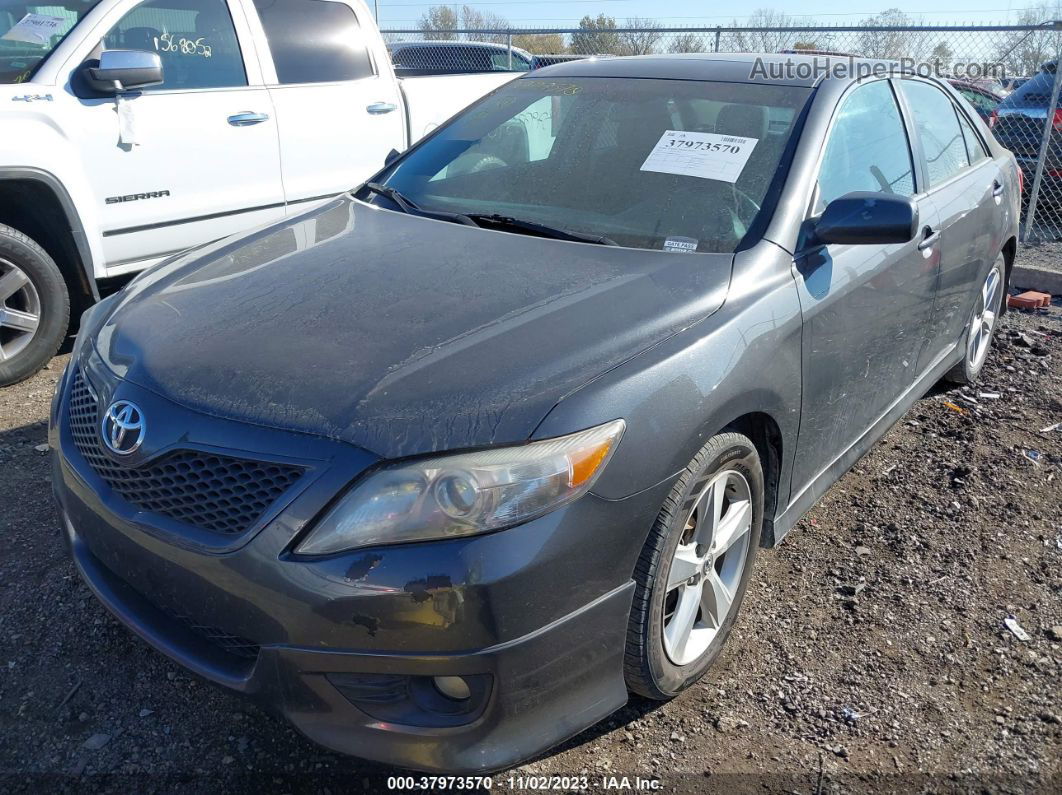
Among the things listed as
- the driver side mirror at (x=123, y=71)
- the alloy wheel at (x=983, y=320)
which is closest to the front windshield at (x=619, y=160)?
the driver side mirror at (x=123, y=71)

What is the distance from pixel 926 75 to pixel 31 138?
14.0 feet

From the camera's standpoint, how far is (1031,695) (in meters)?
2.70

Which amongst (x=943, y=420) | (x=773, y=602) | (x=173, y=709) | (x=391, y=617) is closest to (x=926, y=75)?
(x=943, y=420)

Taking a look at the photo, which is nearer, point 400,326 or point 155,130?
point 400,326

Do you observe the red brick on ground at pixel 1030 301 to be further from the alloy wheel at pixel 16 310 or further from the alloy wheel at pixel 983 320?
the alloy wheel at pixel 16 310

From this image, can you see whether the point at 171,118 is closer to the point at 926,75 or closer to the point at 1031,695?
the point at 926,75

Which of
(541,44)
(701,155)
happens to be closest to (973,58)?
(701,155)

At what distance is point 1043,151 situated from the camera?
7.86 m

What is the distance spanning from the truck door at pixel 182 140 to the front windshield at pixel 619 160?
1.87m

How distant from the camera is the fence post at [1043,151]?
7.69 m

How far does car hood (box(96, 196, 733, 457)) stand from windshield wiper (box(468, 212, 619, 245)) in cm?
7

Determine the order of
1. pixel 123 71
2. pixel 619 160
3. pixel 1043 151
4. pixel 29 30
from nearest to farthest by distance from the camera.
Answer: pixel 619 160 → pixel 123 71 → pixel 29 30 → pixel 1043 151

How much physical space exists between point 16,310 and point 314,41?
2465 millimetres

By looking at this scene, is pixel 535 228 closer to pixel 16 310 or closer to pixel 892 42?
pixel 16 310
